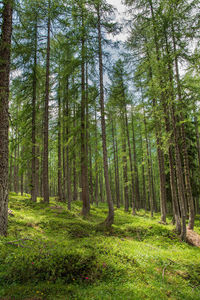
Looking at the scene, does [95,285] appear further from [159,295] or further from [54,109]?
[54,109]

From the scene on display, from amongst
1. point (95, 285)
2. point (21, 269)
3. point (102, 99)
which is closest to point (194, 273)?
point (95, 285)

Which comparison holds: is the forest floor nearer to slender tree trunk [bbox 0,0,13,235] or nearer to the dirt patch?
slender tree trunk [bbox 0,0,13,235]

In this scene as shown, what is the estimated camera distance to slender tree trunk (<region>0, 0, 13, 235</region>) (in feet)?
19.0

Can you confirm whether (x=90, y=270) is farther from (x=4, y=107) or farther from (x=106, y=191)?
(x=4, y=107)

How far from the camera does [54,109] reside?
15.8 metres

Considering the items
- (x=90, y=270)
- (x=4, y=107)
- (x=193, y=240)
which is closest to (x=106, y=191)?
(x=90, y=270)

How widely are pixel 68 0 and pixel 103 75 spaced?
4441 mm

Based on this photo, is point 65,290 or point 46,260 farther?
point 46,260

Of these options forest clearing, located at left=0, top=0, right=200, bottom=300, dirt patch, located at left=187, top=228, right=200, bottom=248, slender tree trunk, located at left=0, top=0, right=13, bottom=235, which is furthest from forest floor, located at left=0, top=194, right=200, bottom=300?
dirt patch, located at left=187, top=228, right=200, bottom=248

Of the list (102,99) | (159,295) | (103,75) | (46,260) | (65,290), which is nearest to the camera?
(65,290)

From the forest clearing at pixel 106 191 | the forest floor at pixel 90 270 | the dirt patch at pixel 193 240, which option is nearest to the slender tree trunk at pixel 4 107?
the forest clearing at pixel 106 191

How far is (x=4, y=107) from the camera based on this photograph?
618cm

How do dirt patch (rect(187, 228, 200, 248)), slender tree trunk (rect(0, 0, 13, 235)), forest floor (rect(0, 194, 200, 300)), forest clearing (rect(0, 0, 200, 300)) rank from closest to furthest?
forest floor (rect(0, 194, 200, 300))
forest clearing (rect(0, 0, 200, 300))
slender tree trunk (rect(0, 0, 13, 235))
dirt patch (rect(187, 228, 200, 248))

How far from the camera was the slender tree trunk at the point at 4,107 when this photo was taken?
578 centimetres
